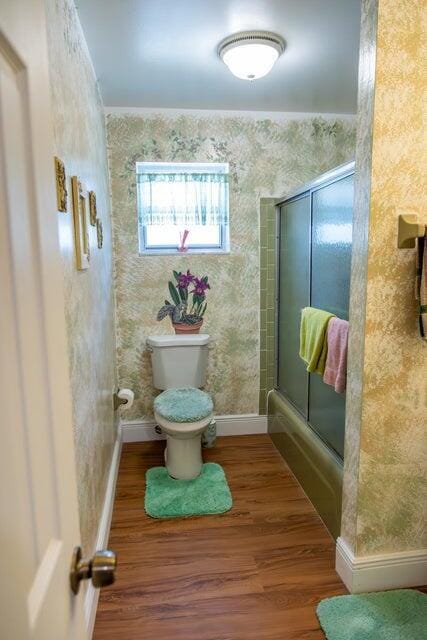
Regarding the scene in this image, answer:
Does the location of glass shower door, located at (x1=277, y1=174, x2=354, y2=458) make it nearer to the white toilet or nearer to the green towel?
the green towel

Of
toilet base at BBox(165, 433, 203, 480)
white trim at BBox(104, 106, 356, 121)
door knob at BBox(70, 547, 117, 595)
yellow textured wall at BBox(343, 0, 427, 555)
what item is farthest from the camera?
white trim at BBox(104, 106, 356, 121)

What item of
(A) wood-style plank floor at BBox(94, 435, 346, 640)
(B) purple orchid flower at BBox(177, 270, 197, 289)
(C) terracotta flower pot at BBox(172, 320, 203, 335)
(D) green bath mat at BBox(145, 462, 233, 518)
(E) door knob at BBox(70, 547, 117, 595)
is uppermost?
(B) purple orchid flower at BBox(177, 270, 197, 289)

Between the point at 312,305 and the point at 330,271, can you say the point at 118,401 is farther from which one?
the point at 330,271

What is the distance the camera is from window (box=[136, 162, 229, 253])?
2.82 metres

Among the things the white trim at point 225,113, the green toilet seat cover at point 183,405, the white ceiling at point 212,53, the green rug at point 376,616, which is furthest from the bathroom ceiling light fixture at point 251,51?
the green rug at point 376,616

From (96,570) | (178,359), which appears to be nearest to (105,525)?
(178,359)

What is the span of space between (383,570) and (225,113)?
2.69 meters

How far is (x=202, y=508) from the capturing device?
87.4 inches

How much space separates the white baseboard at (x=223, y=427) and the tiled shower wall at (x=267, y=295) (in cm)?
10

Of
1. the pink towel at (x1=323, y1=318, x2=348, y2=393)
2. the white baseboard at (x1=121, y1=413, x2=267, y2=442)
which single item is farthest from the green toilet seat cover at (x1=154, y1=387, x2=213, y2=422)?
the pink towel at (x1=323, y1=318, x2=348, y2=393)

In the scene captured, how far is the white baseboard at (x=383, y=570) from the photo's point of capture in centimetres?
164

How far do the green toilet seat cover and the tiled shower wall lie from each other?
68cm

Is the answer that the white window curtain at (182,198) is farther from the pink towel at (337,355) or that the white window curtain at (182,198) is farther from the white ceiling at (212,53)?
the pink towel at (337,355)

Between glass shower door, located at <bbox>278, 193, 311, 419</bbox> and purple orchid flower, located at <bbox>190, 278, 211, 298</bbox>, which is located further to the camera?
purple orchid flower, located at <bbox>190, 278, 211, 298</bbox>
